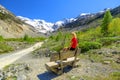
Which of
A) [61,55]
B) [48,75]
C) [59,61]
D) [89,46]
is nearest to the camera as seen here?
[61,55]

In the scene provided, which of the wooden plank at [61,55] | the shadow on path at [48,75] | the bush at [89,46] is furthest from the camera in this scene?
the bush at [89,46]

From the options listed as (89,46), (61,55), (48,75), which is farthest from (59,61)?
(89,46)

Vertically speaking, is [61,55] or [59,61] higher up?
[61,55]

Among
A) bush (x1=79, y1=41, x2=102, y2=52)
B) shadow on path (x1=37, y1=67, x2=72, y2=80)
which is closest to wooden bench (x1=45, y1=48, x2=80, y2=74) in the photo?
shadow on path (x1=37, y1=67, x2=72, y2=80)

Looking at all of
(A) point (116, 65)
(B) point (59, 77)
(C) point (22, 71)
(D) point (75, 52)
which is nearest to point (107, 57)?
(A) point (116, 65)

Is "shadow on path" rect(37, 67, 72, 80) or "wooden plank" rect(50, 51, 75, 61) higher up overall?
"wooden plank" rect(50, 51, 75, 61)

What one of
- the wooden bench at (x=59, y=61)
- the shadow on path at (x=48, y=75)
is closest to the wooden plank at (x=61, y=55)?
the wooden bench at (x=59, y=61)

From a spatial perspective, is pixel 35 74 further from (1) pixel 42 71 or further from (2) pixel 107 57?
(2) pixel 107 57

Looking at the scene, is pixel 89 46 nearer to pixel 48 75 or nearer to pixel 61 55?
pixel 48 75

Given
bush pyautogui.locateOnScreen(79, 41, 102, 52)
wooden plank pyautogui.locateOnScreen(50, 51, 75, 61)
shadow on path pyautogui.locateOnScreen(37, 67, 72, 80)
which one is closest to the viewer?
wooden plank pyautogui.locateOnScreen(50, 51, 75, 61)

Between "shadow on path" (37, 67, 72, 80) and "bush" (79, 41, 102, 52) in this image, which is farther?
"bush" (79, 41, 102, 52)

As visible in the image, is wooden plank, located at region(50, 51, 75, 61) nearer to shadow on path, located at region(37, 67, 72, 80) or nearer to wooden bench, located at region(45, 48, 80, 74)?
wooden bench, located at region(45, 48, 80, 74)

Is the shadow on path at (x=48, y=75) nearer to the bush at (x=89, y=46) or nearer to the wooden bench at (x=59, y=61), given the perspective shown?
the wooden bench at (x=59, y=61)

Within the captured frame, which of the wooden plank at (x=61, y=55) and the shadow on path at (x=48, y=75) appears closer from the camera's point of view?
the wooden plank at (x=61, y=55)
